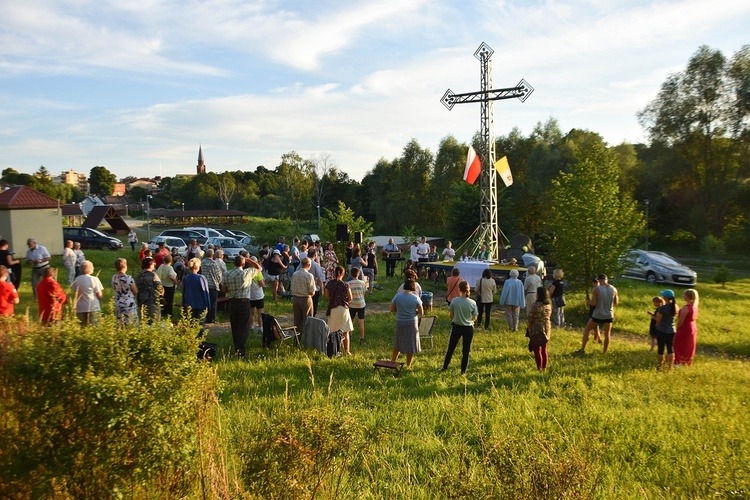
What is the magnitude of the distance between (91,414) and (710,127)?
127 feet

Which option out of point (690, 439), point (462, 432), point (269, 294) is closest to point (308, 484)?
point (462, 432)

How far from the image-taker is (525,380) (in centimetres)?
740

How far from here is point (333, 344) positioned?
8.50 meters

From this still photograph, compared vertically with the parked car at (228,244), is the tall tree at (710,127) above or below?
above

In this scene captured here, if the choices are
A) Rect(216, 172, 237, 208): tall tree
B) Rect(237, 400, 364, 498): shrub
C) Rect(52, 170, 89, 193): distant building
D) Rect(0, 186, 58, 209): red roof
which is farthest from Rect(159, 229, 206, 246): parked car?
Rect(52, 170, 89, 193): distant building

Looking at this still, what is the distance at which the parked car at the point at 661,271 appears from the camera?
20641 millimetres

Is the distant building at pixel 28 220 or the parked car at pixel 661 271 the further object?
the distant building at pixel 28 220

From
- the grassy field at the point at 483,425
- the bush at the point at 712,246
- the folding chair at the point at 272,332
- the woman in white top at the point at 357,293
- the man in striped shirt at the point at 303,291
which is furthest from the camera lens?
the bush at the point at 712,246

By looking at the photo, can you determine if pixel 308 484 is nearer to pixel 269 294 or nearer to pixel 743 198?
pixel 269 294

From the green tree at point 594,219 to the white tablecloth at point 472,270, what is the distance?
307 centimetres

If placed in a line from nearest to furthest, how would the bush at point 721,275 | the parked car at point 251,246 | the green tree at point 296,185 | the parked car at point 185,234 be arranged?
1. the bush at point 721,275
2. the parked car at point 251,246
3. the parked car at point 185,234
4. the green tree at point 296,185

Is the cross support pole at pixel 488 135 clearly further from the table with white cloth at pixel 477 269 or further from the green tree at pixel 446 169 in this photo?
the green tree at pixel 446 169

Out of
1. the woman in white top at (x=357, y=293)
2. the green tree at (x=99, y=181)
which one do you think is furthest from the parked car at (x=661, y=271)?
the green tree at (x=99, y=181)

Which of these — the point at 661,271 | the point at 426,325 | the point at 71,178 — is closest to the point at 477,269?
the point at 426,325
